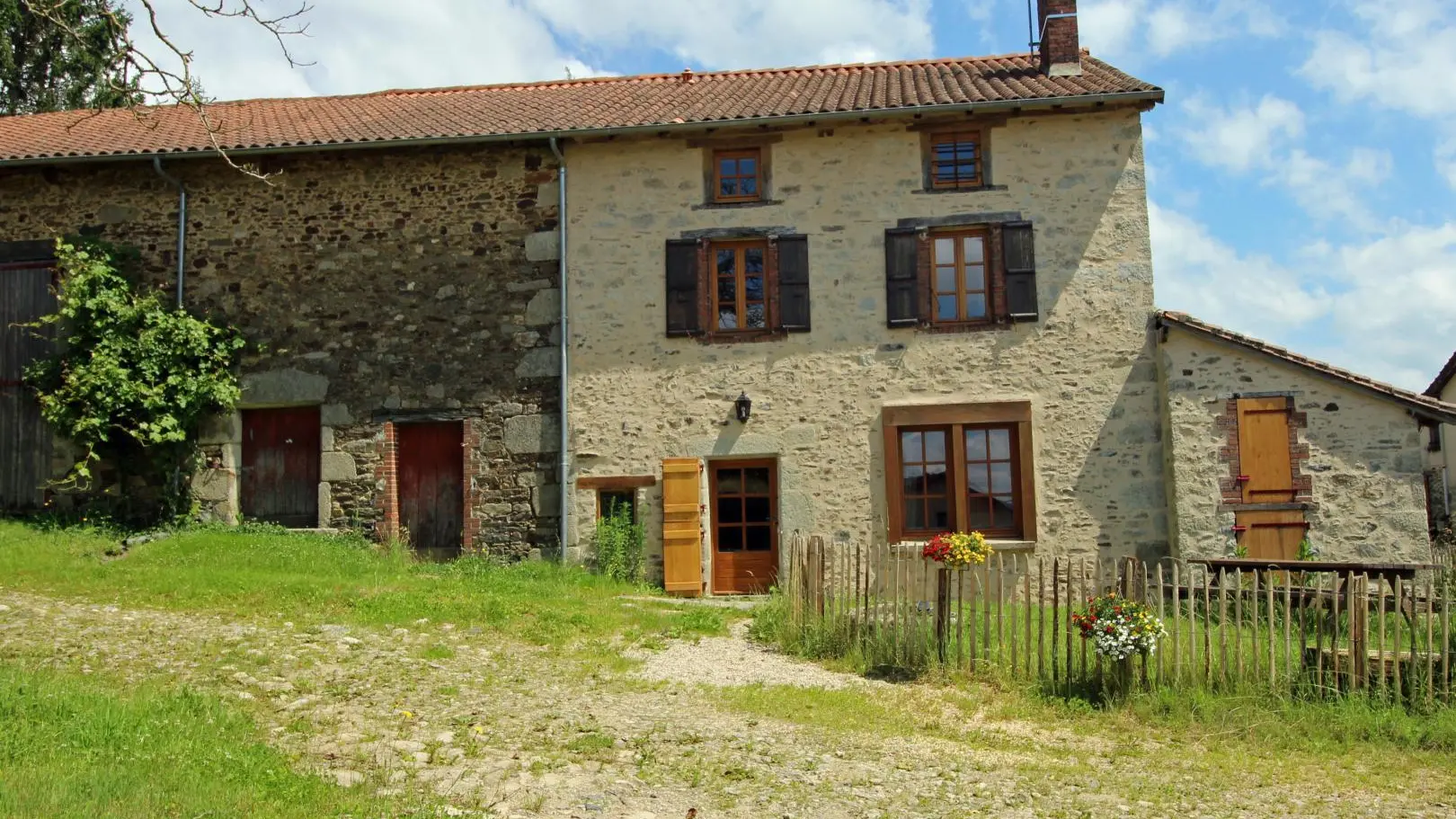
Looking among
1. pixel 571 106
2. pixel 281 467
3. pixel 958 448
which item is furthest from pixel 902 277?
pixel 281 467

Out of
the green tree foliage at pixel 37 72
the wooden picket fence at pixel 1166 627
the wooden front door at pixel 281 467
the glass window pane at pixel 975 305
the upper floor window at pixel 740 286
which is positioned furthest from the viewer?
the green tree foliage at pixel 37 72

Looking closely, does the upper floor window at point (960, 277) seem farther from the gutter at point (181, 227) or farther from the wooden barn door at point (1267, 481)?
the gutter at point (181, 227)

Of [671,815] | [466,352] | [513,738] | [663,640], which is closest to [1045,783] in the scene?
[671,815]

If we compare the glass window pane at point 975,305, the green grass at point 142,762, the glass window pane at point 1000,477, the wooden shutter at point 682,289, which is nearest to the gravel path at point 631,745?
the green grass at point 142,762

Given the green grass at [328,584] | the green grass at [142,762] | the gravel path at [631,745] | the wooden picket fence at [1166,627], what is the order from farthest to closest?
the green grass at [328,584] < the wooden picket fence at [1166,627] < the gravel path at [631,745] < the green grass at [142,762]

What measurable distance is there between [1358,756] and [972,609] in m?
2.60

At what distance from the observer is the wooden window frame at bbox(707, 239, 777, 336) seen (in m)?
13.4

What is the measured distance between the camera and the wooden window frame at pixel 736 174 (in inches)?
537

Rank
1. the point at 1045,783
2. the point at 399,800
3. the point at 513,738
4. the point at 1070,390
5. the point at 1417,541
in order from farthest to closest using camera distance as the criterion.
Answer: the point at 1070,390
the point at 1417,541
the point at 513,738
the point at 1045,783
the point at 399,800

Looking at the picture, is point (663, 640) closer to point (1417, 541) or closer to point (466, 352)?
point (466, 352)

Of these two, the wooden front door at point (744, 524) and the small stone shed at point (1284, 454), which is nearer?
the small stone shed at point (1284, 454)

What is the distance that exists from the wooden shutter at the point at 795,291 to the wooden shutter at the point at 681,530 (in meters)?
2.01

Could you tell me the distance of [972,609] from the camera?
27.3ft

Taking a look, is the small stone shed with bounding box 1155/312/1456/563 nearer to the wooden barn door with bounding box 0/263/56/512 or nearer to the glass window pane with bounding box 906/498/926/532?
the glass window pane with bounding box 906/498/926/532
